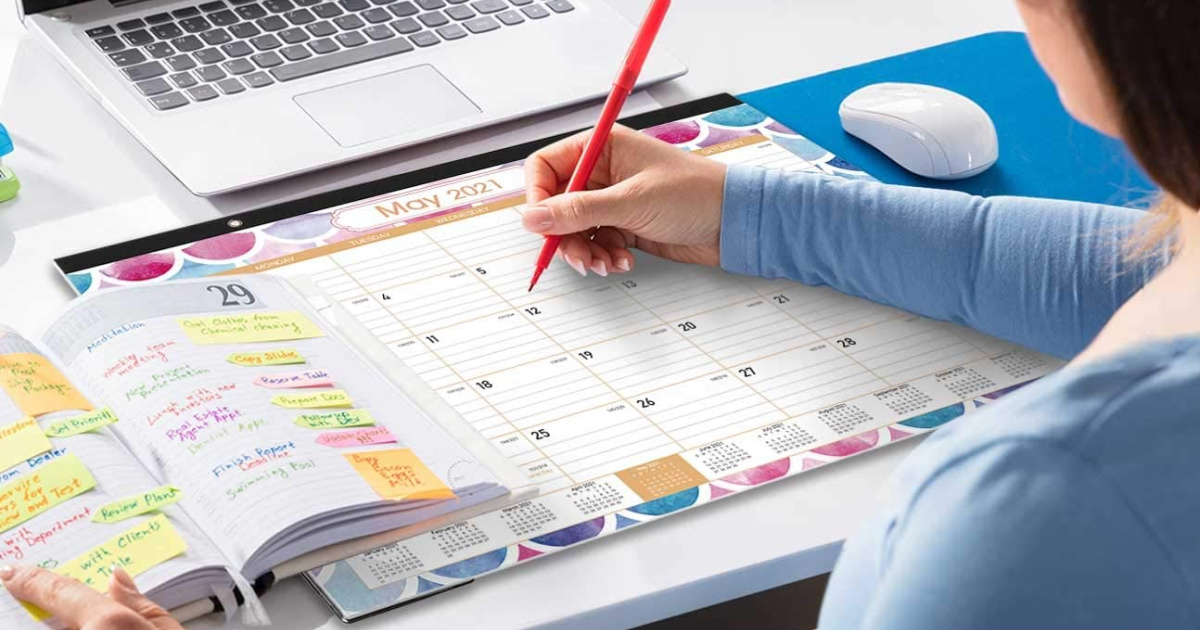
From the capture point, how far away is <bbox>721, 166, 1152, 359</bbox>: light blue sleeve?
3.02ft

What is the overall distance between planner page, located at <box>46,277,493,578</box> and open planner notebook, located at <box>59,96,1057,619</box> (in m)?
0.03

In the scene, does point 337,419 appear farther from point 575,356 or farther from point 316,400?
point 575,356

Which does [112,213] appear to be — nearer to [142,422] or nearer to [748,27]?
[142,422]

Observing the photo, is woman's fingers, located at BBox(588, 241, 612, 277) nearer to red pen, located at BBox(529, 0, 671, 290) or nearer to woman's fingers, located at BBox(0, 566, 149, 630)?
red pen, located at BBox(529, 0, 671, 290)

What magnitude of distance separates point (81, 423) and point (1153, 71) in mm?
556

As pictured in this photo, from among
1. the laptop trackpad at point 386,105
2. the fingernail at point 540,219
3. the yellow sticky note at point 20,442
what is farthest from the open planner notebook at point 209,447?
the laptop trackpad at point 386,105

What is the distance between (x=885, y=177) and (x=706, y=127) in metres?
0.14

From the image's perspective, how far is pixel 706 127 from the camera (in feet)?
3.79

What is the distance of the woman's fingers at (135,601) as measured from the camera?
2.23 feet

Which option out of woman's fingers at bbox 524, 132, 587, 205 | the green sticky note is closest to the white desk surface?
the green sticky note

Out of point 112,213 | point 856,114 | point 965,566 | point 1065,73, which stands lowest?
point 112,213

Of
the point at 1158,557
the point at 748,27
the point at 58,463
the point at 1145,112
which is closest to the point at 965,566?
the point at 1158,557

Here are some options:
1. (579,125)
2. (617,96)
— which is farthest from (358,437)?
(579,125)

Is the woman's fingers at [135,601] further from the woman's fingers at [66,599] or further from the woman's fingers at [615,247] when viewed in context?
the woman's fingers at [615,247]
